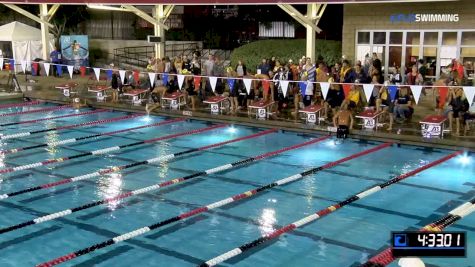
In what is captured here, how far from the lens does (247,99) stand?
15969 millimetres

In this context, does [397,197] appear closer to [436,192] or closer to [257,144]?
[436,192]

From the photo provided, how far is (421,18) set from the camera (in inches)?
668

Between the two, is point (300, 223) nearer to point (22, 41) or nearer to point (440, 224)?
point (440, 224)

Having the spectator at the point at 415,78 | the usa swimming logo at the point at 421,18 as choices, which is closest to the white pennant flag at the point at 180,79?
the spectator at the point at 415,78

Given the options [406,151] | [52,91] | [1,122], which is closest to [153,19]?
[52,91]

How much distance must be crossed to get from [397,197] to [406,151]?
3.31 metres

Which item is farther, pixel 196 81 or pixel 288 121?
pixel 196 81

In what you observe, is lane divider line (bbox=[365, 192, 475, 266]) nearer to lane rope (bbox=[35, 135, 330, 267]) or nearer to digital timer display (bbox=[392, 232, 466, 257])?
lane rope (bbox=[35, 135, 330, 267])

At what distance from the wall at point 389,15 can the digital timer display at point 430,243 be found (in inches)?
600

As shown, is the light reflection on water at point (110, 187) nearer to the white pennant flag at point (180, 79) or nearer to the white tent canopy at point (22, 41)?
the white pennant flag at point (180, 79)

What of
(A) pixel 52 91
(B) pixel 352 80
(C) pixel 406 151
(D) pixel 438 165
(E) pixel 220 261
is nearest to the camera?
(E) pixel 220 261

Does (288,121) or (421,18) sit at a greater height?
(421,18)

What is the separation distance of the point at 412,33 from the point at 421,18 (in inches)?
22.1

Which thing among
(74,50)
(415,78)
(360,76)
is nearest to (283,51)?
(360,76)
